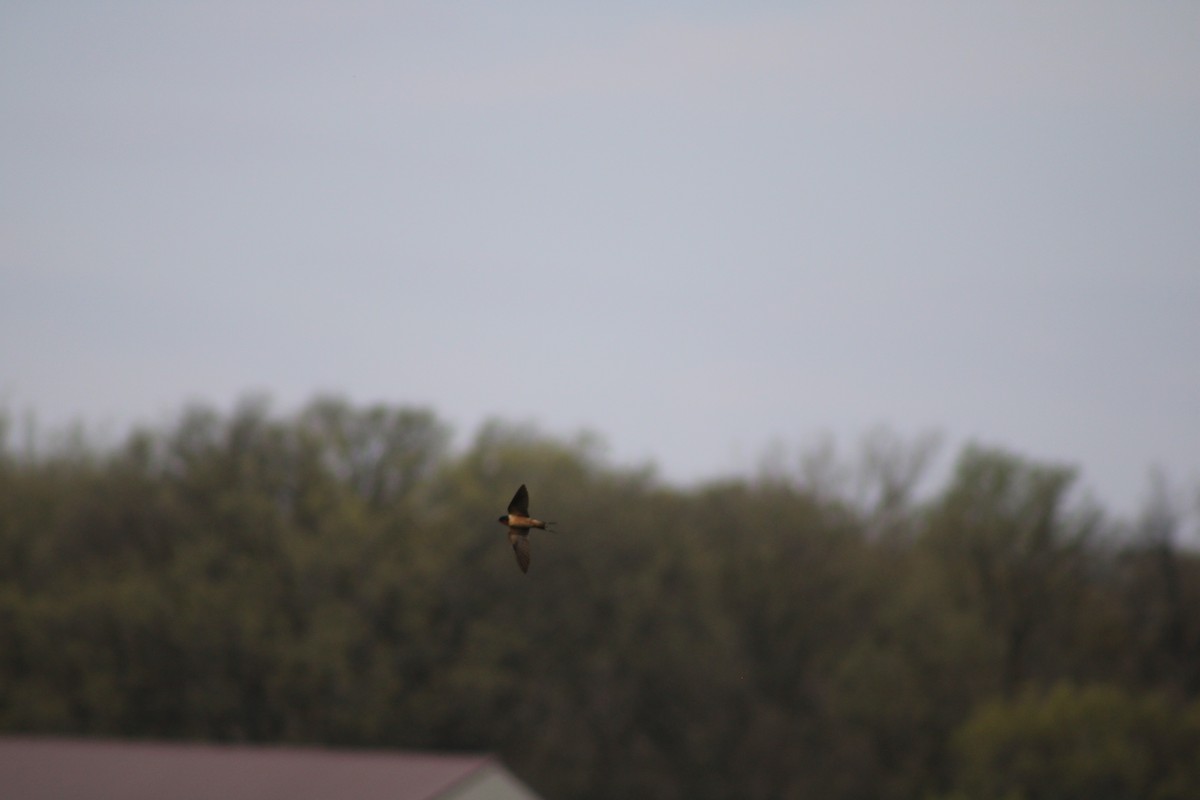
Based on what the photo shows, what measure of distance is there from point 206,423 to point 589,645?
16723mm

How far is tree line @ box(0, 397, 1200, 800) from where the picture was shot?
154 feet

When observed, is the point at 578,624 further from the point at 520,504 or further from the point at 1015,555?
the point at 520,504

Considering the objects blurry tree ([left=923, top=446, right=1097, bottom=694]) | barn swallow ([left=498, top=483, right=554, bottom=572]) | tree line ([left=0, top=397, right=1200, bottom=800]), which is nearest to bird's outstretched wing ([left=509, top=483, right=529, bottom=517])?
barn swallow ([left=498, top=483, right=554, bottom=572])

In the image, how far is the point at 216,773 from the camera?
31531mm

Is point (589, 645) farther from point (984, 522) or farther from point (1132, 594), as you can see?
point (1132, 594)

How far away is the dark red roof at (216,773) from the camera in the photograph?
29.9 metres

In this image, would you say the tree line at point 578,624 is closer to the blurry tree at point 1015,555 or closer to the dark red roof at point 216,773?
the blurry tree at point 1015,555

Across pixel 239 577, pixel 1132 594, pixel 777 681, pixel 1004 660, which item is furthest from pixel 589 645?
pixel 1132 594

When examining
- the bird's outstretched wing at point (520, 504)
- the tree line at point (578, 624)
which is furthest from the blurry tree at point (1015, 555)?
the bird's outstretched wing at point (520, 504)

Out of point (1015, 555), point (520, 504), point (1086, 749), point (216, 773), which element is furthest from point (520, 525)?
point (1015, 555)

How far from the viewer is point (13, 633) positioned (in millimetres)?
47688

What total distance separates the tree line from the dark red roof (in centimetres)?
1380

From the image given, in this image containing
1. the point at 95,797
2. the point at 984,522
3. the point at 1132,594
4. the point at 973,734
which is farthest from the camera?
the point at 984,522

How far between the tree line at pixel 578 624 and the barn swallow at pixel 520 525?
4114cm
